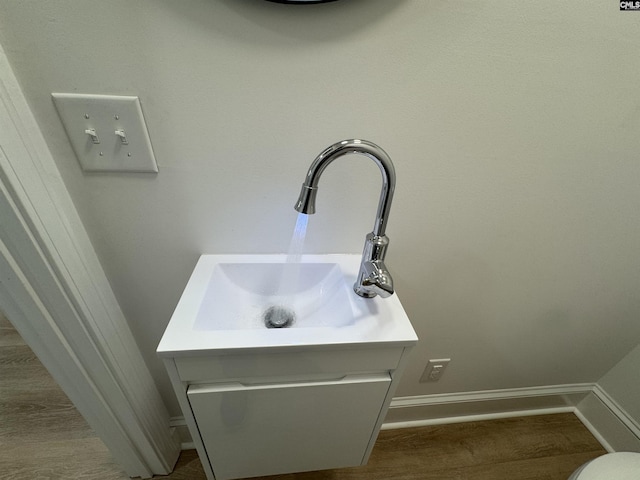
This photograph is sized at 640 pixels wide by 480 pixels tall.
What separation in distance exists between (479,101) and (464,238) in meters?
0.33

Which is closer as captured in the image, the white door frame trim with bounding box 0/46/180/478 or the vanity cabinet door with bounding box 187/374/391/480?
the white door frame trim with bounding box 0/46/180/478

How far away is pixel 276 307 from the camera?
0.71 meters

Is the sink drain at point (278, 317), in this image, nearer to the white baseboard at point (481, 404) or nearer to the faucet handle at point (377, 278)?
the faucet handle at point (377, 278)

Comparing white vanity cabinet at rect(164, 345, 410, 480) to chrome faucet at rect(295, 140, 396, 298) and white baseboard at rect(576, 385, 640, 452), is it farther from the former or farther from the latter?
white baseboard at rect(576, 385, 640, 452)

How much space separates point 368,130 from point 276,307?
1.51 ft

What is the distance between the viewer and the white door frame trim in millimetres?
450

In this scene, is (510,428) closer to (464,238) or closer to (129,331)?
(464,238)

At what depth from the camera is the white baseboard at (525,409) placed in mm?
1128

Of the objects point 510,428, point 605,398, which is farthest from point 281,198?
point 605,398

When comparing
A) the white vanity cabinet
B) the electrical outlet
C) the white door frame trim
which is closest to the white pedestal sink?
the white vanity cabinet

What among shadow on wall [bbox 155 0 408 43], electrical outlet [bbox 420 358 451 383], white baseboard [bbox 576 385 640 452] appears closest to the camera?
shadow on wall [bbox 155 0 408 43]

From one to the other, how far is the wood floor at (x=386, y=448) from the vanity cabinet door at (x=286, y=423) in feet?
1.25

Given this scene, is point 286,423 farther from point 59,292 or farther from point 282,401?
point 59,292

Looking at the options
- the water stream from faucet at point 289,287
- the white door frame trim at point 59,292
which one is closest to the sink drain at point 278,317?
the water stream from faucet at point 289,287
